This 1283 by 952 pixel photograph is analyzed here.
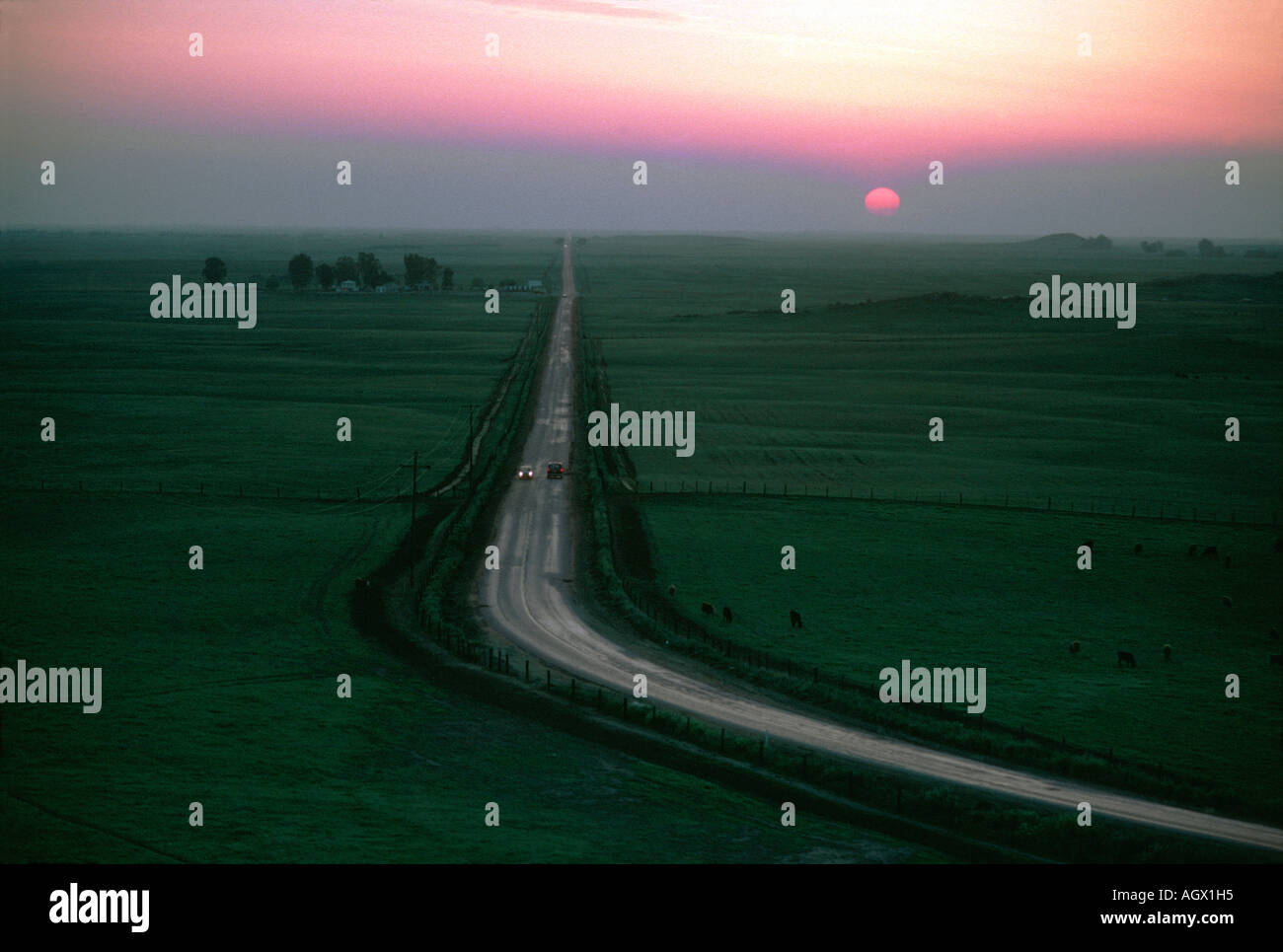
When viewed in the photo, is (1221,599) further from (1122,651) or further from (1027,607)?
(1122,651)

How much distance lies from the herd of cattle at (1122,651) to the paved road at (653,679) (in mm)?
4562

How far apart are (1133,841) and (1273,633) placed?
67.2 feet

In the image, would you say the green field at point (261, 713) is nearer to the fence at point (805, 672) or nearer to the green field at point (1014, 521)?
the fence at point (805, 672)

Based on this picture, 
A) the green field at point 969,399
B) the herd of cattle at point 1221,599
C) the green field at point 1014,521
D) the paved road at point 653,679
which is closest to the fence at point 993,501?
the green field at point 1014,521

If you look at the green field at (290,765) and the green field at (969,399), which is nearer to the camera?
the green field at (290,765)

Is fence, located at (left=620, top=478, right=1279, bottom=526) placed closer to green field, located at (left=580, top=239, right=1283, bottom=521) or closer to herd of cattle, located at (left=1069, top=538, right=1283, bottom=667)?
green field, located at (left=580, top=239, right=1283, bottom=521)

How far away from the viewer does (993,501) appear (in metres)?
67.0

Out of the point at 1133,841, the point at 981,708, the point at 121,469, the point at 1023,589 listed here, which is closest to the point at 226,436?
the point at 121,469

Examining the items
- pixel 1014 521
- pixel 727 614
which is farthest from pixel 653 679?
pixel 1014 521

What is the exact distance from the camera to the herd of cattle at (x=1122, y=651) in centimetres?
4044

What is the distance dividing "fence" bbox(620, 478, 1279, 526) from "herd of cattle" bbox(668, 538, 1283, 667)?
6536 millimetres

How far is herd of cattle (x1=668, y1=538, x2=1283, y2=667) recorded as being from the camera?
40.4 meters

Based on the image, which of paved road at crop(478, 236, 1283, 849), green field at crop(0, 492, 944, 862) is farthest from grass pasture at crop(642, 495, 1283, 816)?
green field at crop(0, 492, 944, 862)

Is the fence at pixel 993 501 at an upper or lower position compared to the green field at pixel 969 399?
lower
